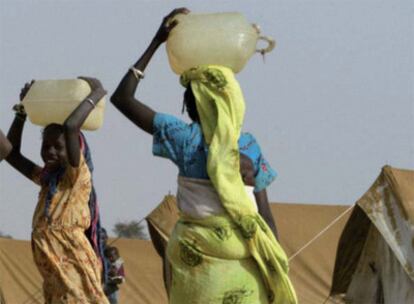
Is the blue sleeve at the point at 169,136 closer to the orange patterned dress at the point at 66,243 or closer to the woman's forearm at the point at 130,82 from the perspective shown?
the woman's forearm at the point at 130,82

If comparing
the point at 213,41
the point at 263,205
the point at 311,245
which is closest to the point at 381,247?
the point at 311,245

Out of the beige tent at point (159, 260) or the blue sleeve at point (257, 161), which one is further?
the beige tent at point (159, 260)

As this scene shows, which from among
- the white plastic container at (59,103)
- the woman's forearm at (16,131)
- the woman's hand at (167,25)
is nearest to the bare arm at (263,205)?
the woman's hand at (167,25)

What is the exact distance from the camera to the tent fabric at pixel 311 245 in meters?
16.3

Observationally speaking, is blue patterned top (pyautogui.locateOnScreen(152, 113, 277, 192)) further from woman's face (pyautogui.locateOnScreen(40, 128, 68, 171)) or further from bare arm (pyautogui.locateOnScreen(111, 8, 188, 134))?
woman's face (pyautogui.locateOnScreen(40, 128, 68, 171))

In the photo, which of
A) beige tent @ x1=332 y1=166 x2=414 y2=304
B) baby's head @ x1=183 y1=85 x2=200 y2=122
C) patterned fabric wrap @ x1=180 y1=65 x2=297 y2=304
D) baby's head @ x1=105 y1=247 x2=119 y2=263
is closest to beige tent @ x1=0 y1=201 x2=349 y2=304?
beige tent @ x1=332 y1=166 x2=414 y2=304

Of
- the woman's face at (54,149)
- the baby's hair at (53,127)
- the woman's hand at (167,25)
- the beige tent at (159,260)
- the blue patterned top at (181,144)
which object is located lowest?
the beige tent at (159,260)

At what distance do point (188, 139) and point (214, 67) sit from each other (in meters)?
0.36

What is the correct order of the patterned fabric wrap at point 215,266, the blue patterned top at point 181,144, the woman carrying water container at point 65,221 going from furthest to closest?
1. the woman carrying water container at point 65,221
2. the blue patterned top at point 181,144
3. the patterned fabric wrap at point 215,266

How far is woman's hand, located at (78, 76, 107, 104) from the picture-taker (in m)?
8.23

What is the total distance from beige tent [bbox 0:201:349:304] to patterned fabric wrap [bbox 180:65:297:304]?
889 centimetres

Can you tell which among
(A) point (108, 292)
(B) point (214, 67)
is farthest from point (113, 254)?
(B) point (214, 67)

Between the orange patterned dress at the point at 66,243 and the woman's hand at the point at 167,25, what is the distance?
1.53m

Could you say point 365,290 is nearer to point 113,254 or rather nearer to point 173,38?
point 113,254
